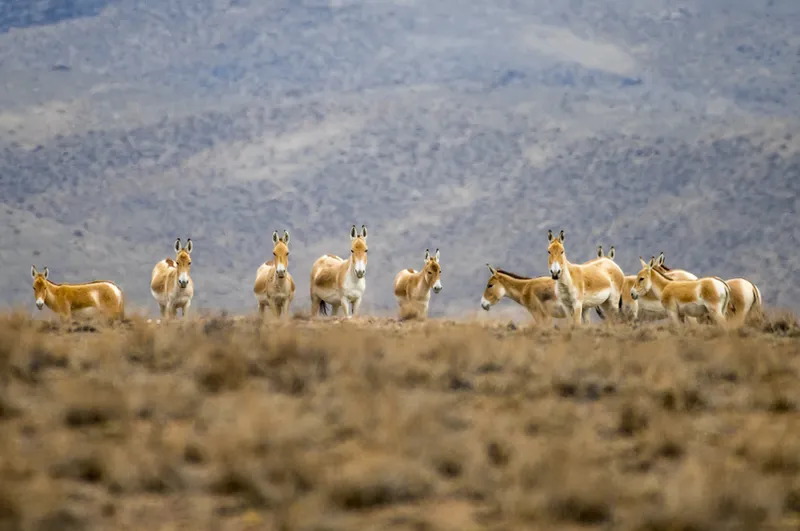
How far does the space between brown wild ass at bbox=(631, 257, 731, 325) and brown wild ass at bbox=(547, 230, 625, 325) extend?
117cm

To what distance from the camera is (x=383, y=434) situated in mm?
10625

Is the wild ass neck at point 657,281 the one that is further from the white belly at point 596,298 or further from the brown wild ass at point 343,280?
the brown wild ass at point 343,280

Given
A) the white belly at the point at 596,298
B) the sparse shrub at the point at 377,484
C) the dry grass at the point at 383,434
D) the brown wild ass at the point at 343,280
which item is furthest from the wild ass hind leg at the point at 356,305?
the sparse shrub at the point at 377,484

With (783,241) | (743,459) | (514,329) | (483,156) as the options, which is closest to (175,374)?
(743,459)

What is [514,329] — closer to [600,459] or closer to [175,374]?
[175,374]

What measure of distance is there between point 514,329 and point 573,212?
3195 inches

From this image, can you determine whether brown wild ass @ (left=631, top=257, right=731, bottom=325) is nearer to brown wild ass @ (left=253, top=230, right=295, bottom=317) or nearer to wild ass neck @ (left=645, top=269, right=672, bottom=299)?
wild ass neck @ (left=645, top=269, right=672, bottom=299)

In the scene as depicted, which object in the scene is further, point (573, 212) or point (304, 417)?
point (573, 212)

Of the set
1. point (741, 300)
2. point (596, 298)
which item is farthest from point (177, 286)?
point (741, 300)

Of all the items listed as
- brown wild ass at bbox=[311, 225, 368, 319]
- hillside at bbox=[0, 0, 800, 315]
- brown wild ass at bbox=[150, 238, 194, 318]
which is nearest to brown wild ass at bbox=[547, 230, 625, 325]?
brown wild ass at bbox=[311, 225, 368, 319]

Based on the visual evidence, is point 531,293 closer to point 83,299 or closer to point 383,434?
point 83,299

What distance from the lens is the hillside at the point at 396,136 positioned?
95812mm

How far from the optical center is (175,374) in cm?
1332

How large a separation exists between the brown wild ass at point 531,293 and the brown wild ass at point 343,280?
251 cm
